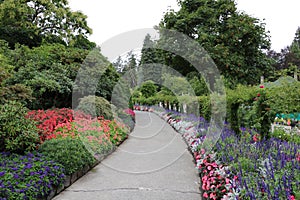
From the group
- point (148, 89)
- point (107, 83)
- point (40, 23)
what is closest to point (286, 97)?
point (107, 83)

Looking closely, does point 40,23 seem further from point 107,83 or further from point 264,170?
point 264,170

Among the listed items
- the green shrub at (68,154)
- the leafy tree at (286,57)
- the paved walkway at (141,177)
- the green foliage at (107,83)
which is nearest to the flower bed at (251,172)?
the paved walkway at (141,177)

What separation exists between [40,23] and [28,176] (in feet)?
50.8

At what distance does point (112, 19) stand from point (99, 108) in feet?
9.48

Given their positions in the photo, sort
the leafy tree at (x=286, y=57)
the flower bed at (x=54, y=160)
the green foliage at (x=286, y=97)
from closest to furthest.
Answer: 1. the flower bed at (x=54, y=160)
2. the green foliage at (x=286, y=97)
3. the leafy tree at (x=286, y=57)

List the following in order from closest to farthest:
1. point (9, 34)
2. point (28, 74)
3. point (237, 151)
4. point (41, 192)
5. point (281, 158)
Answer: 1. point (281, 158)
2. point (41, 192)
3. point (237, 151)
4. point (28, 74)
5. point (9, 34)

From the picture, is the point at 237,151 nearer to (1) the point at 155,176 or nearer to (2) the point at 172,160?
(1) the point at 155,176

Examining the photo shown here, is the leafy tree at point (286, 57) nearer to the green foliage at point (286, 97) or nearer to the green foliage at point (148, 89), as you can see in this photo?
the green foliage at point (148, 89)

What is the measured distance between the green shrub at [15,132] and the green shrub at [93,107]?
12.3 feet

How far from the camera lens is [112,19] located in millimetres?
7359

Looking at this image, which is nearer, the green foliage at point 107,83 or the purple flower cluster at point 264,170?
the purple flower cluster at point 264,170

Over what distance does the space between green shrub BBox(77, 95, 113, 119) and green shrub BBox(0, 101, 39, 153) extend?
3.75 m

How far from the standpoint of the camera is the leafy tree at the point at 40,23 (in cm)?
1519

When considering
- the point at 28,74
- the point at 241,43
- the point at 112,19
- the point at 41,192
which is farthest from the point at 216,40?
the point at 41,192
